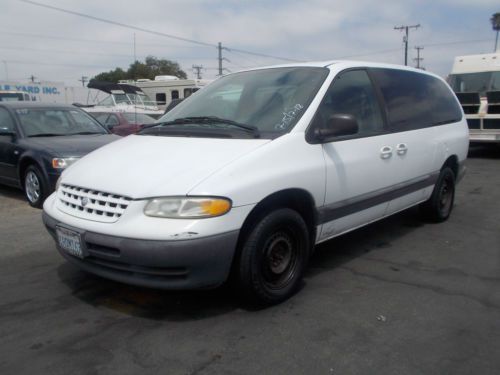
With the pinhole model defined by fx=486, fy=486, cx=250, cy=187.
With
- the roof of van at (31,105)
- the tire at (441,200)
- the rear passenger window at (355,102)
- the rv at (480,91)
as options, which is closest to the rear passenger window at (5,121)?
the roof of van at (31,105)

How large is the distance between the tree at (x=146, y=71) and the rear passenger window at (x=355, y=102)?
62.2 m

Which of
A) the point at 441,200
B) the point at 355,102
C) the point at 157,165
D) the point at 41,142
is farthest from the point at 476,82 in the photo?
the point at 157,165

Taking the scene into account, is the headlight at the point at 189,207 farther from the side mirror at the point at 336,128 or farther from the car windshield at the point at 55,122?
the car windshield at the point at 55,122

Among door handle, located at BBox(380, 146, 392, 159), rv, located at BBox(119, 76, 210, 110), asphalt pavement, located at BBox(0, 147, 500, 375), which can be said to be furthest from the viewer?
rv, located at BBox(119, 76, 210, 110)

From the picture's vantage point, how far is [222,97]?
4387mm

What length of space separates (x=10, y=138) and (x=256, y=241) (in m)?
5.74

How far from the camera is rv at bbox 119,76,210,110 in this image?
2067 cm

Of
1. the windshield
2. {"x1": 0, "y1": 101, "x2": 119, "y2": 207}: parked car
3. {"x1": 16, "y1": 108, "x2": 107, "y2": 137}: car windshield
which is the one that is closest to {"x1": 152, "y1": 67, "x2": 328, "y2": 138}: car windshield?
{"x1": 0, "y1": 101, "x2": 119, "y2": 207}: parked car

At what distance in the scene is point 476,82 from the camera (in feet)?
44.7

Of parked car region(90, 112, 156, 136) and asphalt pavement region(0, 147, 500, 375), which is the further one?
parked car region(90, 112, 156, 136)

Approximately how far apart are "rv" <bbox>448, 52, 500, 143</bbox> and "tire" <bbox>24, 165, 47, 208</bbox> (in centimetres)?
1069

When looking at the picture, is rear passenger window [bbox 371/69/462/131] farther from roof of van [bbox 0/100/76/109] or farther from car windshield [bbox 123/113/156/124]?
car windshield [bbox 123/113/156/124]

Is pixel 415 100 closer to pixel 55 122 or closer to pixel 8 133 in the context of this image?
pixel 55 122

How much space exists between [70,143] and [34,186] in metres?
0.79
